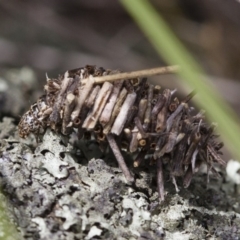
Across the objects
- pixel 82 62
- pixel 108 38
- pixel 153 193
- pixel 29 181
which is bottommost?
pixel 29 181

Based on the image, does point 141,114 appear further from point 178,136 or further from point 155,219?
point 155,219

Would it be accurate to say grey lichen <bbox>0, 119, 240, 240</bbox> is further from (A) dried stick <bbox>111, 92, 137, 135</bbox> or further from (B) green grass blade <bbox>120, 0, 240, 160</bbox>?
(B) green grass blade <bbox>120, 0, 240, 160</bbox>

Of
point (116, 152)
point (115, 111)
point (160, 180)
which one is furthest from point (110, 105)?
point (160, 180)

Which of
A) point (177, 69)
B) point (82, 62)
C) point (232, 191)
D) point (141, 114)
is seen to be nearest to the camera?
point (177, 69)

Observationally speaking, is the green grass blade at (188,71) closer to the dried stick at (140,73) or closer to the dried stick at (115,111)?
the dried stick at (140,73)

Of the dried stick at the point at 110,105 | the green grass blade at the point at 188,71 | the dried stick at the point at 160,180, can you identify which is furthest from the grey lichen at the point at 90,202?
the green grass blade at the point at 188,71

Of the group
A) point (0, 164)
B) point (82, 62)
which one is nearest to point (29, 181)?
point (0, 164)

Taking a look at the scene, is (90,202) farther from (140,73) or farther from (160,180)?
(140,73)
